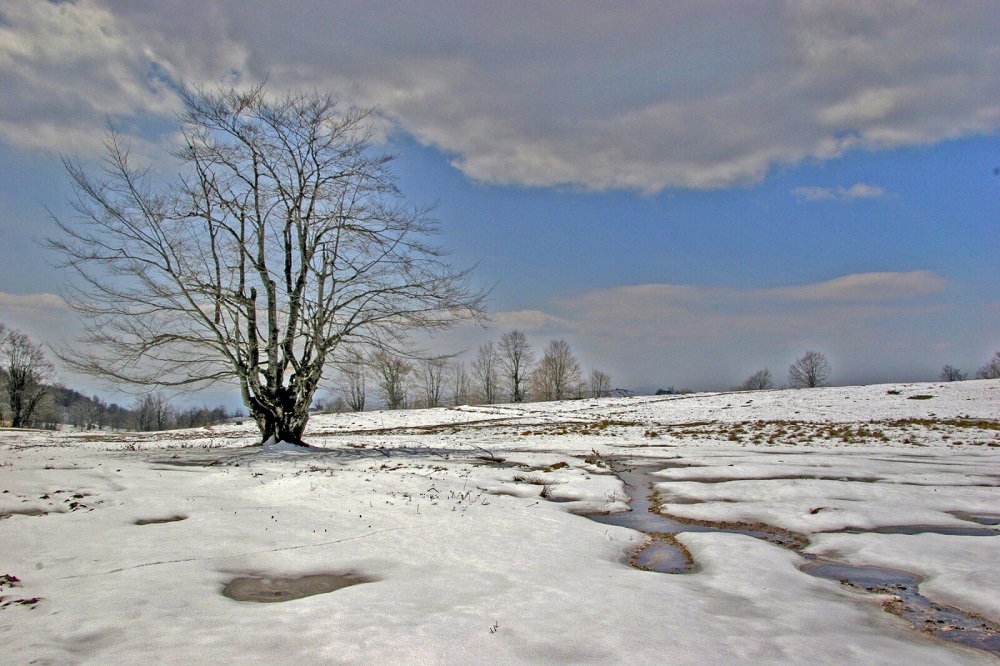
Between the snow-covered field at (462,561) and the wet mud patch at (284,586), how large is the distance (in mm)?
115

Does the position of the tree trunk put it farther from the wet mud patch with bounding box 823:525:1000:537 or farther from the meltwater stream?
the wet mud patch with bounding box 823:525:1000:537

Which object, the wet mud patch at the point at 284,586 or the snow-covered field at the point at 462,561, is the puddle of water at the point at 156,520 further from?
the wet mud patch at the point at 284,586

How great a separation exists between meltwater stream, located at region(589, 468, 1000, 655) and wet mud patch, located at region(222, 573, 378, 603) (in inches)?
136

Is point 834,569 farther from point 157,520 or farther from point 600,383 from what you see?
point 600,383

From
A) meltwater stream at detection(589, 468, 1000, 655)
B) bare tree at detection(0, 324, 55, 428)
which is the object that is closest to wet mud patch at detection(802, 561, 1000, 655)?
meltwater stream at detection(589, 468, 1000, 655)

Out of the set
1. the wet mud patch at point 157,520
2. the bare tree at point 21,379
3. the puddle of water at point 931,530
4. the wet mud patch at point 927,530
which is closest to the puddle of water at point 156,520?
the wet mud patch at point 157,520

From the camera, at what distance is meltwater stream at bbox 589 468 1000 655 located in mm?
4445

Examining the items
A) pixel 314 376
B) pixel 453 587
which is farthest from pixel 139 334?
pixel 453 587

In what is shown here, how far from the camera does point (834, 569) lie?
629 cm

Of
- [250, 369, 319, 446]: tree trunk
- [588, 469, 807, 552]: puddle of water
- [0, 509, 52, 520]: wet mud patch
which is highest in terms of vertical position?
[250, 369, 319, 446]: tree trunk

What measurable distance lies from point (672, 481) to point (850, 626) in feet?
27.3

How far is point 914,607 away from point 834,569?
53.4 inches

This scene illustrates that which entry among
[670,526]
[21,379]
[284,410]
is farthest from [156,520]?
[21,379]

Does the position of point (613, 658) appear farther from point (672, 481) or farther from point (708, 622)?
point (672, 481)
